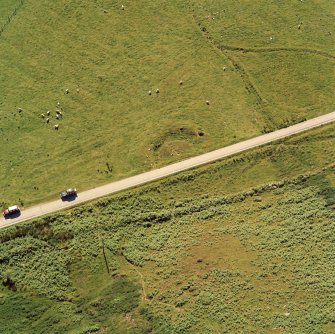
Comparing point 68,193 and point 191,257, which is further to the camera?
point 68,193

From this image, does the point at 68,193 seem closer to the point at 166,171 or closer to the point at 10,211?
the point at 10,211

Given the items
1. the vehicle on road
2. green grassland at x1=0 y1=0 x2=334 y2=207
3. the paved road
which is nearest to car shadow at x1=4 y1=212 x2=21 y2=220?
the vehicle on road

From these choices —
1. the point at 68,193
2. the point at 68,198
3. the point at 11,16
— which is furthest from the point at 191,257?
the point at 11,16

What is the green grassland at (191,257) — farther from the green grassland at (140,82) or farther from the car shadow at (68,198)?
the green grassland at (140,82)

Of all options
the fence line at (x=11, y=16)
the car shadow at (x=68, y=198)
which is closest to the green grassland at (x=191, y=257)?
the car shadow at (x=68, y=198)

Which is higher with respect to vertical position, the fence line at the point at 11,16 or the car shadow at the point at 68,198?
the fence line at the point at 11,16

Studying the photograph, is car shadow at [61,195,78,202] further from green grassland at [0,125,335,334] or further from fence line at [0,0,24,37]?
fence line at [0,0,24,37]
